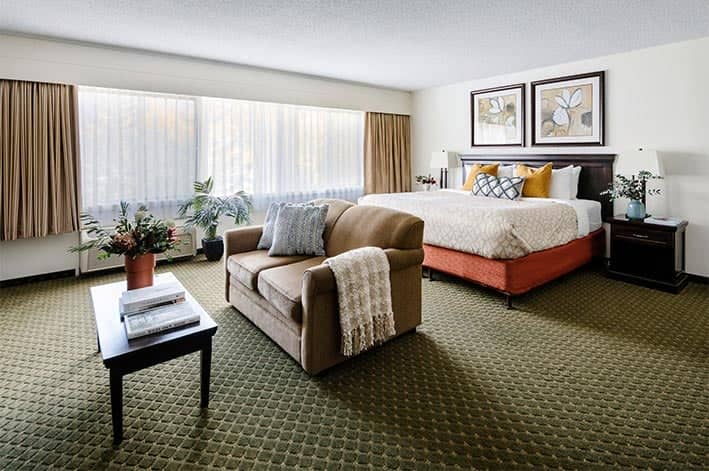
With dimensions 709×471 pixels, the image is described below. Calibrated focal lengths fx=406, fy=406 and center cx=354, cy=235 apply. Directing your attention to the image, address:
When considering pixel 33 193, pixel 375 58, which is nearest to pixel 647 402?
pixel 375 58

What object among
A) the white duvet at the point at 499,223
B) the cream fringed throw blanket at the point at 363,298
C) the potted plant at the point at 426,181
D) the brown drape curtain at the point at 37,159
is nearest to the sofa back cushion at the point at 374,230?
the cream fringed throw blanket at the point at 363,298

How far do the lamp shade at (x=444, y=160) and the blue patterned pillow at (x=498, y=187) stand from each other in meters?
1.06

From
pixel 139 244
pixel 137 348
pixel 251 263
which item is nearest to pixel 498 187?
pixel 251 263

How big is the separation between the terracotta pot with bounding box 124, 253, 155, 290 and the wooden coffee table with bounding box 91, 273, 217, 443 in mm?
232

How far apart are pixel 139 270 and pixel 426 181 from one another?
4.84 metres

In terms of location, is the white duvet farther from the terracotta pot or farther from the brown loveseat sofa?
the terracotta pot

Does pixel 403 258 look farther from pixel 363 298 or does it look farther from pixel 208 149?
pixel 208 149

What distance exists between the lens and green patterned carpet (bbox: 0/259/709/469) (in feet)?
5.77

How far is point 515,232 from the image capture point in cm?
341

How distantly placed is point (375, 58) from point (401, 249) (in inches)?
Result: 114

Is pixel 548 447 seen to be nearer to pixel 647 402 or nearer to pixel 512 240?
pixel 647 402

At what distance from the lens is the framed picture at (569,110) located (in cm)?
466

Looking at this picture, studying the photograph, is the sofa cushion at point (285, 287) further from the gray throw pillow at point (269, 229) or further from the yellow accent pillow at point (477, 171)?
the yellow accent pillow at point (477, 171)

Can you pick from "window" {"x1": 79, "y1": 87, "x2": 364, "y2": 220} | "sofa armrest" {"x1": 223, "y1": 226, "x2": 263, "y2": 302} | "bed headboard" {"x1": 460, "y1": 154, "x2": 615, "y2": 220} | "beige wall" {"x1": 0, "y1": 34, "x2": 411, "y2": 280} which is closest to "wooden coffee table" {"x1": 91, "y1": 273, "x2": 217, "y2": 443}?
"sofa armrest" {"x1": 223, "y1": 226, "x2": 263, "y2": 302}
